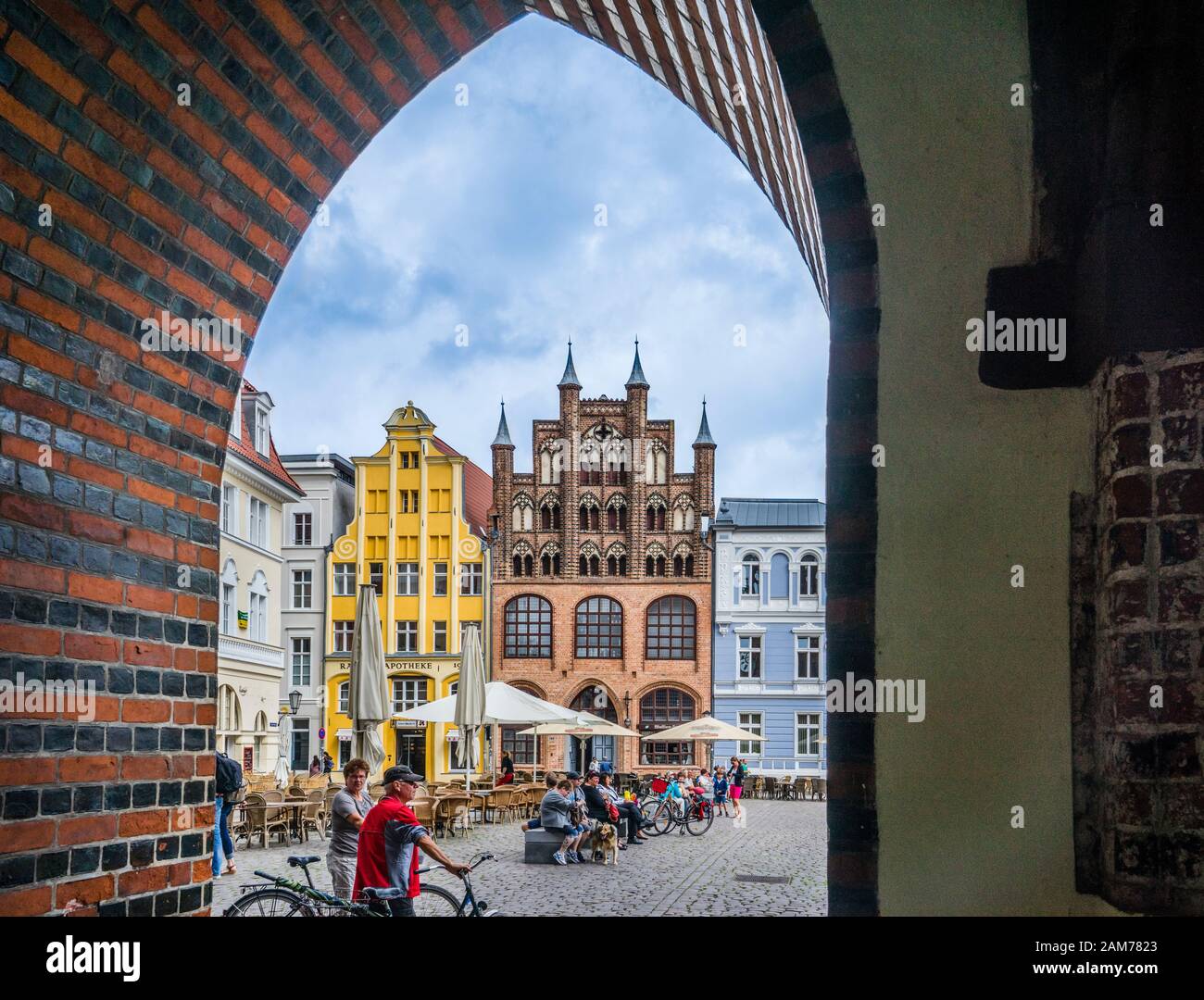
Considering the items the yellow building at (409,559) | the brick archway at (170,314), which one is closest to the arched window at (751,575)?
the yellow building at (409,559)

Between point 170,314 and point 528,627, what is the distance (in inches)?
1580

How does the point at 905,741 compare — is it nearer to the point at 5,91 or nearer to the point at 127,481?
the point at 127,481

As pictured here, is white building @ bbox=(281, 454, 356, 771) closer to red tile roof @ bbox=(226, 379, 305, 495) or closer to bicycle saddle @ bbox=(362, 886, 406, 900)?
red tile roof @ bbox=(226, 379, 305, 495)

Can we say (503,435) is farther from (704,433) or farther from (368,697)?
(368,697)

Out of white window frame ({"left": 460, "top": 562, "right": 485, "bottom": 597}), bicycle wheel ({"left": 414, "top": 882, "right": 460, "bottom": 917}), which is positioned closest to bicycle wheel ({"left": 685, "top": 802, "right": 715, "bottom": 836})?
bicycle wheel ({"left": 414, "top": 882, "right": 460, "bottom": 917})

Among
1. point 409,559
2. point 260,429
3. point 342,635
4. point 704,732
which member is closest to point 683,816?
point 704,732

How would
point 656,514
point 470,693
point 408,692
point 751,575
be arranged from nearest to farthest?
point 470,693 → point 751,575 → point 408,692 → point 656,514

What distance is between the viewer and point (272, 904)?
701 centimetres

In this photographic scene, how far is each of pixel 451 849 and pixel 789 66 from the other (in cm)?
1397

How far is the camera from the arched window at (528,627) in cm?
4353

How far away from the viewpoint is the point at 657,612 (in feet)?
142

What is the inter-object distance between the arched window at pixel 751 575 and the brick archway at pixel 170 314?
38.8 m
